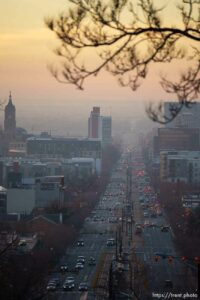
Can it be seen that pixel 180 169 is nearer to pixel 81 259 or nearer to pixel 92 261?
pixel 81 259

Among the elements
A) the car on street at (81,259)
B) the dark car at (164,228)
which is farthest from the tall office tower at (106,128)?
the car on street at (81,259)

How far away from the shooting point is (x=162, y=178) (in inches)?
1173

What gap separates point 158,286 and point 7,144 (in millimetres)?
35965

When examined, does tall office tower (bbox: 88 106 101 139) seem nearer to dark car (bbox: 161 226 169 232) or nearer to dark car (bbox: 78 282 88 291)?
dark car (bbox: 161 226 169 232)

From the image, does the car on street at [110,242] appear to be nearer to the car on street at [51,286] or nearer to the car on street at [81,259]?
the car on street at [81,259]

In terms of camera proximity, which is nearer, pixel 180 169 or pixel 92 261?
pixel 92 261

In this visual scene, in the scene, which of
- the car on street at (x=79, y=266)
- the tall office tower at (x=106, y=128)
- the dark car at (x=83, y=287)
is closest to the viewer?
the dark car at (x=83, y=287)

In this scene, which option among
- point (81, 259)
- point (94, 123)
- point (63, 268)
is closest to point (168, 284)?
point (63, 268)

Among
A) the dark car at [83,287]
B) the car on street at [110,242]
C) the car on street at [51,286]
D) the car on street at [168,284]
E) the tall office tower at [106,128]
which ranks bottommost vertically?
the dark car at [83,287]

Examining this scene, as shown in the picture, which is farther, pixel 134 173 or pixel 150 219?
pixel 134 173

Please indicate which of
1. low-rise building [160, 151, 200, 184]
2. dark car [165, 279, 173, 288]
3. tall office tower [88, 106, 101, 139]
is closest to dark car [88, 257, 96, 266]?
dark car [165, 279, 173, 288]

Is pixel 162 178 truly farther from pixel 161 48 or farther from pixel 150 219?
pixel 161 48

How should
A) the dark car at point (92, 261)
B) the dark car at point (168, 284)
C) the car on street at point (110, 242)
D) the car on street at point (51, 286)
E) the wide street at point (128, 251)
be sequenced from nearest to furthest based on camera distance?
the dark car at point (168, 284) → the wide street at point (128, 251) → the car on street at point (51, 286) → the dark car at point (92, 261) → the car on street at point (110, 242)

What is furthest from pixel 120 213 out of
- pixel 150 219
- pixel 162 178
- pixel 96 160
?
pixel 96 160
